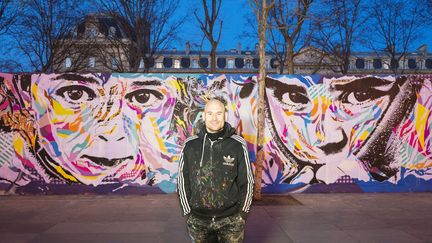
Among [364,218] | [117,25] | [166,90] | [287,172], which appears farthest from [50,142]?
[117,25]

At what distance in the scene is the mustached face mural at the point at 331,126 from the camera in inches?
315

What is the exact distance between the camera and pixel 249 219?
586 cm

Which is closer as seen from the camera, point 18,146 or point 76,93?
point 18,146

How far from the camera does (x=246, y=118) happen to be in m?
7.97

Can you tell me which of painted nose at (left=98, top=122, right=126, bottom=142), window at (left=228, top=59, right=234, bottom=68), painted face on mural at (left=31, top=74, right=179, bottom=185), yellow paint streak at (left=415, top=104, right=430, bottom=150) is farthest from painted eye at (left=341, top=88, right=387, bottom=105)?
window at (left=228, top=59, right=234, bottom=68)

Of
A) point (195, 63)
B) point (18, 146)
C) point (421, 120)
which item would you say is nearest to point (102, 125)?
point (18, 146)

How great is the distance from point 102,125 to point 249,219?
13.4 ft

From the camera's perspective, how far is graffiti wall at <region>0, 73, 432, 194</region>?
775 centimetres

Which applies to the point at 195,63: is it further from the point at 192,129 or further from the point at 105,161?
the point at 105,161

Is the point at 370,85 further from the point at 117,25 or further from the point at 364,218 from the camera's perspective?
the point at 117,25

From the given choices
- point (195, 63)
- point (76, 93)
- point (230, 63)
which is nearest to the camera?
point (76, 93)

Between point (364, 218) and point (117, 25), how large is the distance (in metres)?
19.2

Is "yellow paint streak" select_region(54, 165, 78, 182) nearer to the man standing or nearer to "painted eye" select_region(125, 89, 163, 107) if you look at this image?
"painted eye" select_region(125, 89, 163, 107)

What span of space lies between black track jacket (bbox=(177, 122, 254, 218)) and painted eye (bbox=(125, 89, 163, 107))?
5164 mm
